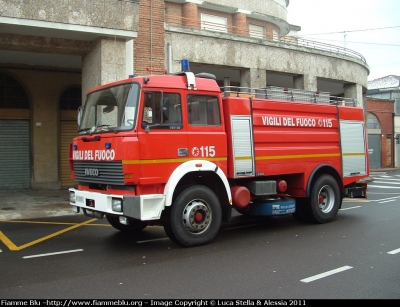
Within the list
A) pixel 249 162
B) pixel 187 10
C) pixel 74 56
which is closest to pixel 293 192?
pixel 249 162

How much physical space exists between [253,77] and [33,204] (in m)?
9.89

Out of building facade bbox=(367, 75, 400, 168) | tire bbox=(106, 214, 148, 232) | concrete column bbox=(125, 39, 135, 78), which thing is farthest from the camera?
building facade bbox=(367, 75, 400, 168)

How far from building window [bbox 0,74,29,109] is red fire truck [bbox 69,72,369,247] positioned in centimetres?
952

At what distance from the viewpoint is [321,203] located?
373 inches

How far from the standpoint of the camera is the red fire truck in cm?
670

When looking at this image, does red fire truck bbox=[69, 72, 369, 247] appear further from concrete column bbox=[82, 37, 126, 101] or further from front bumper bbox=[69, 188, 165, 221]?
concrete column bbox=[82, 37, 126, 101]

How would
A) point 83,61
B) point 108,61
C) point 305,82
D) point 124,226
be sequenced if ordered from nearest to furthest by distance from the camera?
1. point 124,226
2. point 108,61
3. point 83,61
4. point 305,82

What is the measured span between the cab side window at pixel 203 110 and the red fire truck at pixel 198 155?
0.06 feet

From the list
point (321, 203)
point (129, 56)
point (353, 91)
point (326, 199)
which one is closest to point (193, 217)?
point (321, 203)

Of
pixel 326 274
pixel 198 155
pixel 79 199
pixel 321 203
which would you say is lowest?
pixel 326 274

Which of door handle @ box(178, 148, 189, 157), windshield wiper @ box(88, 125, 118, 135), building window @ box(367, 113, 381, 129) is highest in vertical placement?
building window @ box(367, 113, 381, 129)

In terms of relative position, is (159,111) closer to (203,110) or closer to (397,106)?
(203,110)

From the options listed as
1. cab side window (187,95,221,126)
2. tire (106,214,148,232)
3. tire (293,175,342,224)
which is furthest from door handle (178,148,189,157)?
tire (293,175,342,224)

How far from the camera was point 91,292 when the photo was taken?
488 centimetres
